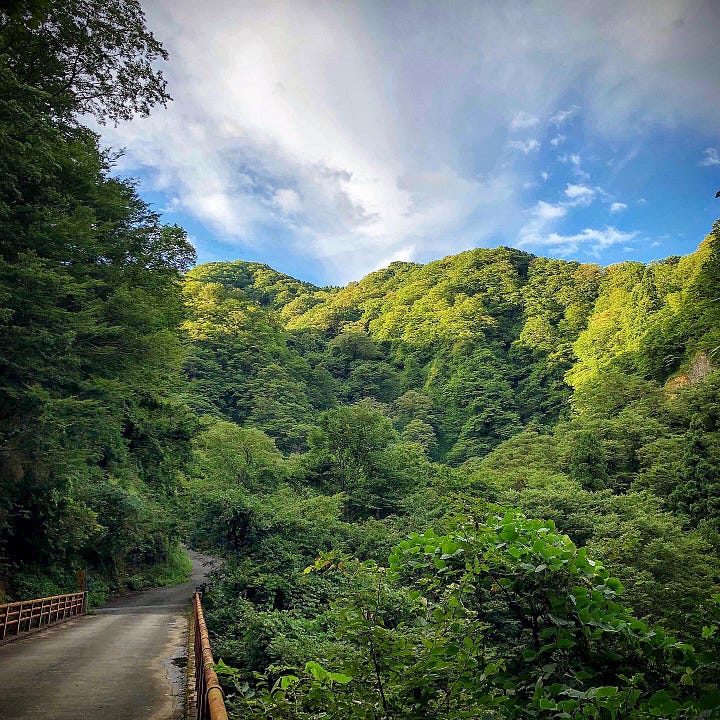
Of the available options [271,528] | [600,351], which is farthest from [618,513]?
[600,351]

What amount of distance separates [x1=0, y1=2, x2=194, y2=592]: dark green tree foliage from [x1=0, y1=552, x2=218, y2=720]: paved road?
3.96 m

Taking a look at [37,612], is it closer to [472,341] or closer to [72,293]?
[72,293]

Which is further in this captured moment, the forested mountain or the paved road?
the paved road

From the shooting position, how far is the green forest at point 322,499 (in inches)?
94.5

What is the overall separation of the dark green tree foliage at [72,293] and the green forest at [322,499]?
8 centimetres

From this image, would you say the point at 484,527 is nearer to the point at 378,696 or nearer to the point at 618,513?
the point at 378,696

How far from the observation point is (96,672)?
8.55 meters

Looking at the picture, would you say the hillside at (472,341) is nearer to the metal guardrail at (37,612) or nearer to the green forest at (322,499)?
the green forest at (322,499)

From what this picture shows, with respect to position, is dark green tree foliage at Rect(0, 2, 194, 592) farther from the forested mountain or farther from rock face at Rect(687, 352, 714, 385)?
rock face at Rect(687, 352, 714, 385)

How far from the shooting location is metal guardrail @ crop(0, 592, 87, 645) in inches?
475

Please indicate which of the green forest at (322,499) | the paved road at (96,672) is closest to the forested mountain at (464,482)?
the green forest at (322,499)

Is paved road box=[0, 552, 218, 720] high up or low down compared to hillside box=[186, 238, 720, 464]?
down

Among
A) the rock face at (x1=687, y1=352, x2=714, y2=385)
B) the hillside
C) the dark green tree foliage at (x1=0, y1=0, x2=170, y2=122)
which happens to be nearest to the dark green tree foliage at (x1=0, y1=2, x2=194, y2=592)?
the dark green tree foliage at (x1=0, y1=0, x2=170, y2=122)

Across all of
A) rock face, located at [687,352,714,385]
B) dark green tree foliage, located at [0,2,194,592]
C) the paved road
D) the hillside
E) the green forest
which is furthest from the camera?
the hillside
